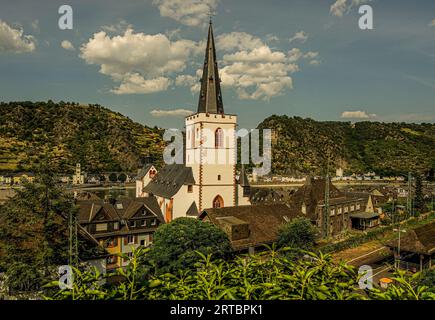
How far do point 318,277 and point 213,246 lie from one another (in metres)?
19.6

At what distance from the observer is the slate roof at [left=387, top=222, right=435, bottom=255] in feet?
90.4

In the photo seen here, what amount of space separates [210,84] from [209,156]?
878cm

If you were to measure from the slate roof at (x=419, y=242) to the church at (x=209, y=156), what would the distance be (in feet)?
63.1

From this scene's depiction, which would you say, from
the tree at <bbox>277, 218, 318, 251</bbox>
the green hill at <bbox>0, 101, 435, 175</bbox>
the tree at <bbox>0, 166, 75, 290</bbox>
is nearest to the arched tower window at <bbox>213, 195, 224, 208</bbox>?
the tree at <bbox>277, 218, 318, 251</bbox>

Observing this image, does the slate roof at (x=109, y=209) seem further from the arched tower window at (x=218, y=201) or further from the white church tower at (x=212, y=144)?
the white church tower at (x=212, y=144)

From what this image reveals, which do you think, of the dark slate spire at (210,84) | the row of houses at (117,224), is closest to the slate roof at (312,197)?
the dark slate spire at (210,84)

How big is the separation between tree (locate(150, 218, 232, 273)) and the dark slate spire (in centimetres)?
1920

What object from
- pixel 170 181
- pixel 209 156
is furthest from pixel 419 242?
pixel 170 181

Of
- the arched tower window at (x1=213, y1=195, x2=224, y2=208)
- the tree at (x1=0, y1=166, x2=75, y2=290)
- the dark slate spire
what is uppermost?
the dark slate spire

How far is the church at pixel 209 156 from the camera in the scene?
4041 cm

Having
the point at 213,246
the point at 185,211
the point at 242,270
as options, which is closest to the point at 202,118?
the point at 185,211

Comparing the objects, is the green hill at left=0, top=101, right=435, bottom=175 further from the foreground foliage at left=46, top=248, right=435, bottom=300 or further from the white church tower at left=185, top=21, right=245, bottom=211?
the foreground foliage at left=46, top=248, right=435, bottom=300

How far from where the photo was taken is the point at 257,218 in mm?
33750

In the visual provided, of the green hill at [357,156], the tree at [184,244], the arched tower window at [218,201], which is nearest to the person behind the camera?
the tree at [184,244]
